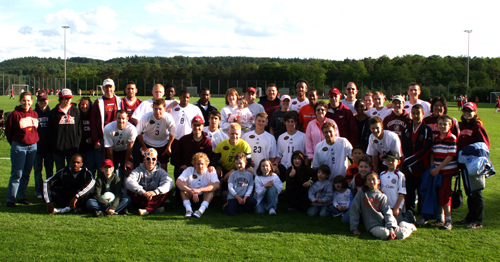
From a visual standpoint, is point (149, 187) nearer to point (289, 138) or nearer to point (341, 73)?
point (289, 138)

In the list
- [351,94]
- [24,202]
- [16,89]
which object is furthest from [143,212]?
[16,89]

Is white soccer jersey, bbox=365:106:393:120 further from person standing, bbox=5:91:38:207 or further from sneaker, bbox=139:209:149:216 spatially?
person standing, bbox=5:91:38:207

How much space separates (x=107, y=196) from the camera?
5613mm

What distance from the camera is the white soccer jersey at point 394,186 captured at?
5033 mm

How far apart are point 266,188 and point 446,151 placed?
8.60 feet

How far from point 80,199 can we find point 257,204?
2.65m

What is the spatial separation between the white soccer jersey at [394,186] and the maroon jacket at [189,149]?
9.26 ft

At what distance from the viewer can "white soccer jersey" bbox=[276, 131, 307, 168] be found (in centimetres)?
638

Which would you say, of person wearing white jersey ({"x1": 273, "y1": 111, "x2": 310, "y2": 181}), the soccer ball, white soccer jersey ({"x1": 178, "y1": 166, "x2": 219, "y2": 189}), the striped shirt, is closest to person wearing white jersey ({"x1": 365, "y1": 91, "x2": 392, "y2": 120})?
person wearing white jersey ({"x1": 273, "y1": 111, "x2": 310, "y2": 181})

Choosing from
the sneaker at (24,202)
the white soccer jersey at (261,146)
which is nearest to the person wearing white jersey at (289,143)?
the white soccer jersey at (261,146)

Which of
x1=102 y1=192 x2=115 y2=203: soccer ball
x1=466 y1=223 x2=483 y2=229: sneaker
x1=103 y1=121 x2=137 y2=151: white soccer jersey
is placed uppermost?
x1=103 y1=121 x2=137 y2=151: white soccer jersey

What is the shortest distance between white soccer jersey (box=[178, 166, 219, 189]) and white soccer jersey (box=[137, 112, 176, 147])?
90 cm

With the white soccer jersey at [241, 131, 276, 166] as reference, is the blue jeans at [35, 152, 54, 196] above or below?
below

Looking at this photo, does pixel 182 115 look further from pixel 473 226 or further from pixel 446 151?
pixel 473 226
